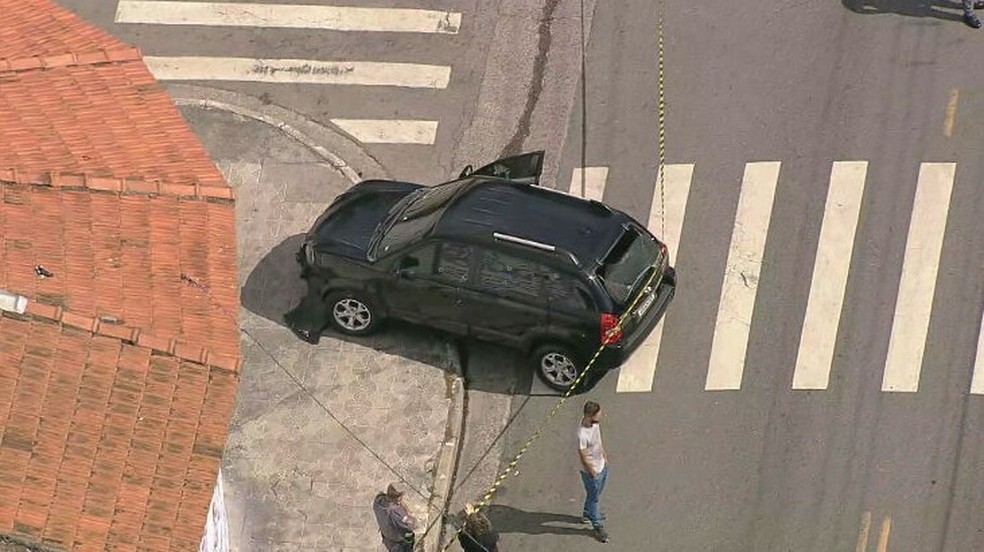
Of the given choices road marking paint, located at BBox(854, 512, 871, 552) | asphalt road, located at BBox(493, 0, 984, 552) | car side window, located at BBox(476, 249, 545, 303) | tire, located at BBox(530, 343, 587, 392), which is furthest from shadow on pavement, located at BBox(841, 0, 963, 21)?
road marking paint, located at BBox(854, 512, 871, 552)

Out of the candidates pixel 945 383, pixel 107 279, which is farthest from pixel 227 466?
pixel 945 383

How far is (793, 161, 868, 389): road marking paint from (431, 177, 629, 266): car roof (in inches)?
105

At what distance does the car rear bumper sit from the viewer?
55.1 ft

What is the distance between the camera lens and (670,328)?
17953mm

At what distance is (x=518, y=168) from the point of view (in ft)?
61.5

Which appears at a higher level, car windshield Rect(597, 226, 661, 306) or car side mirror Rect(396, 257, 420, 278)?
car windshield Rect(597, 226, 661, 306)

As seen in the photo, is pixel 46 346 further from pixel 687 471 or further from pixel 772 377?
pixel 772 377

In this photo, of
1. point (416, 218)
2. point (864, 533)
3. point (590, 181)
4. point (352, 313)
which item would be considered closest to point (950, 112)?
point (590, 181)

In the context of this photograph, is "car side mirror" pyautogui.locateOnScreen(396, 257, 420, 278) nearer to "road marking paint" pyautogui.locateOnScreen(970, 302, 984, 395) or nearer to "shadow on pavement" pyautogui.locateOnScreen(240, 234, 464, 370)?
"shadow on pavement" pyautogui.locateOnScreen(240, 234, 464, 370)

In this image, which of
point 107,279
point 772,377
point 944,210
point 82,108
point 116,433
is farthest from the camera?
point 944,210

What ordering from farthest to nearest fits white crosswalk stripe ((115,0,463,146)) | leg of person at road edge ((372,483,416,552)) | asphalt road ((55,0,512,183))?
white crosswalk stripe ((115,0,463,146)) < asphalt road ((55,0,512,183)) < leg of person at road edge ((372,483,416,552))

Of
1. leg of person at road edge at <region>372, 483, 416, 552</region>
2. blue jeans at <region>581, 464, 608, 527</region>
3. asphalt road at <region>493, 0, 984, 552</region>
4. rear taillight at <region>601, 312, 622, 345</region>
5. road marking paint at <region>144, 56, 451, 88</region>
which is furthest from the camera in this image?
road marking paint at <region>144, 56, 451, 88</region>

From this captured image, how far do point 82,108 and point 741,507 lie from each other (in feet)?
27.3

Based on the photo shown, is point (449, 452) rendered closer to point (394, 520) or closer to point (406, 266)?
point (394, 520)
